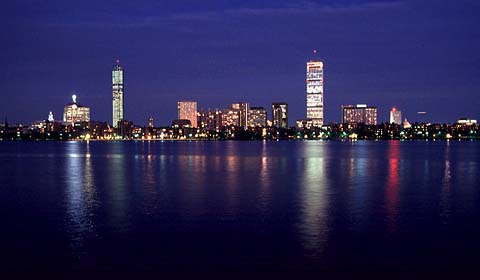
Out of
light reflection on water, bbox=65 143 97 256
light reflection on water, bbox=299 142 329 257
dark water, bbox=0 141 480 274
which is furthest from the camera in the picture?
light reflection on water, bbox=65 143 97 256

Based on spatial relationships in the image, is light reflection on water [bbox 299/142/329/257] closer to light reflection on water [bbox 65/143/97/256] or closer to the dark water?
the dark water

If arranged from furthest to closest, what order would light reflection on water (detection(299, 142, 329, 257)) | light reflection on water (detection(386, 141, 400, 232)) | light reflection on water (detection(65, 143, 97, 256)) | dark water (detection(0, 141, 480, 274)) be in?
light reflection on water (detection(386, 141, 400, 232)) < light reflection on water (detection(65, 143, 97, 256)) < light reflection on water (detection(299, 142, 329, 257)) < dark water (detection(0, 141, 480, 274))

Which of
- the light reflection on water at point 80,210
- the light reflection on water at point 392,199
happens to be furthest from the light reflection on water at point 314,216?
the light reflection on water at point 80,210

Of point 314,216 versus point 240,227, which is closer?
point 240,227

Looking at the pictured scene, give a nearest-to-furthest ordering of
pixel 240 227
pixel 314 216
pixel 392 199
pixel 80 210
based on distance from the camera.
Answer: pixel 240 227
pixel 314 216
pixel 80 210
pixel 392 199

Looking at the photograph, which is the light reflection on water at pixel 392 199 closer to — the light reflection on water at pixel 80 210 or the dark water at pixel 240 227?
the dark water at pixel 240 227

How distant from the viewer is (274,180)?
4219 centimetres

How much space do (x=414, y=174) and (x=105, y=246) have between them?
35263 mm

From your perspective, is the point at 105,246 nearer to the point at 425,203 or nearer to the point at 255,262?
the point at 255,262

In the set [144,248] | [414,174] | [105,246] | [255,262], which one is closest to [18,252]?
[105,246]

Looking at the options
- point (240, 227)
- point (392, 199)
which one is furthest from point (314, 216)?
point (392, 199)

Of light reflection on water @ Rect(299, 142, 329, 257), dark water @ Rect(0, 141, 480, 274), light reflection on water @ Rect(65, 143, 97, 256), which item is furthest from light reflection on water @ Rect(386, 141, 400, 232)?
light reflection on water @ Rect(65, 143, 97, 256)

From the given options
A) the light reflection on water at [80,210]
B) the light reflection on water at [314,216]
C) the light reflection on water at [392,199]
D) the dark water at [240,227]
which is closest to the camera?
the dark water at [240,227]

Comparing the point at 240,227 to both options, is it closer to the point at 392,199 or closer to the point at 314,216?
the point at 314,216
